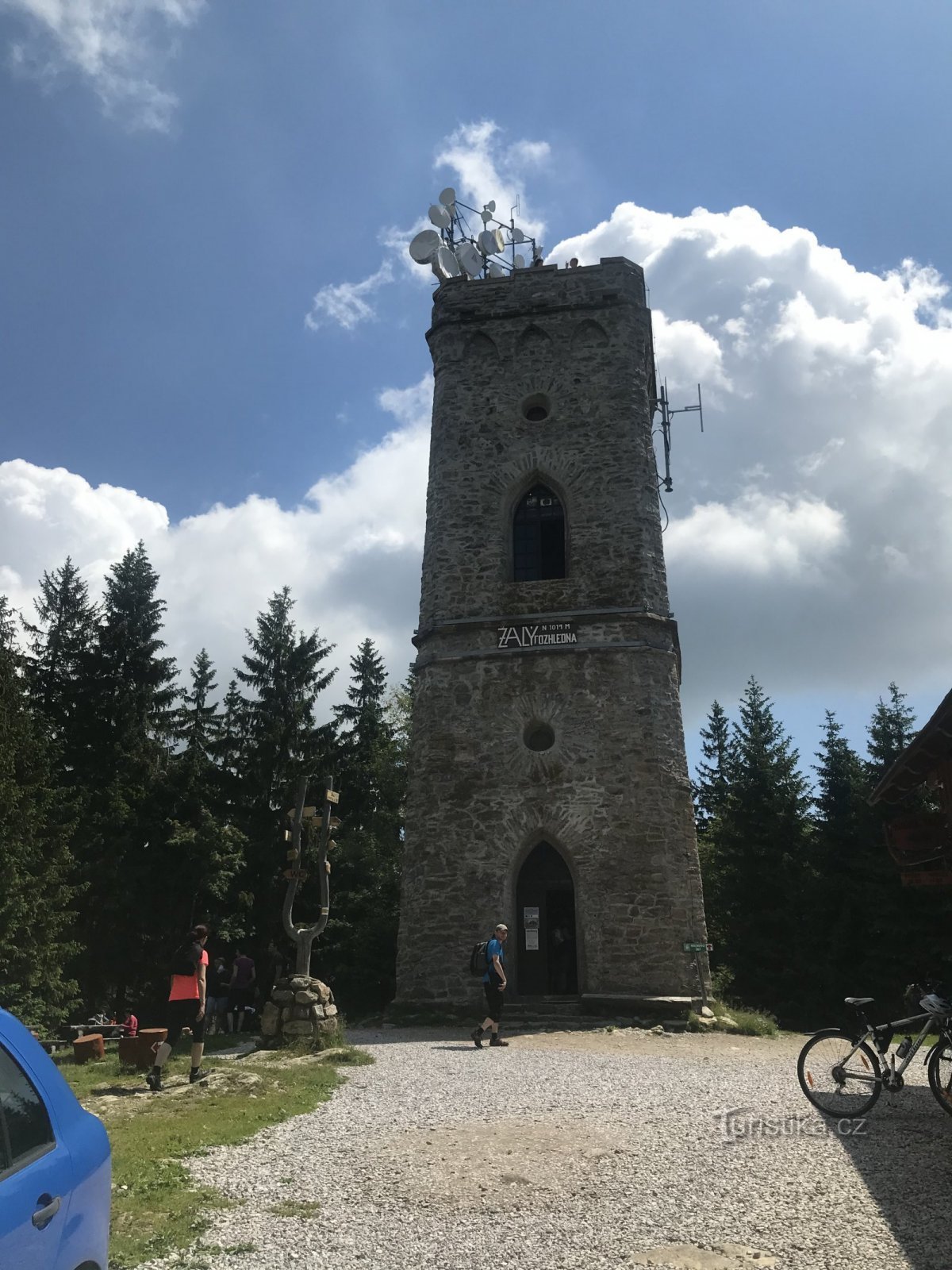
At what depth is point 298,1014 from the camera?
11.0 metres

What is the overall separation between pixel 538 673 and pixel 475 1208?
12.2 meters

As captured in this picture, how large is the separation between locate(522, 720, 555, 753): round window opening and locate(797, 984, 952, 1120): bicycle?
939cm

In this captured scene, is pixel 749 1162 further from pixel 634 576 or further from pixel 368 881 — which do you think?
pixel 368 881

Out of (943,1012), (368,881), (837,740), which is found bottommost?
(943,1012)

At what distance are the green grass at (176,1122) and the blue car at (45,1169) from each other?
1442mm

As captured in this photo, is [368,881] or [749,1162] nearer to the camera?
[749,1162]

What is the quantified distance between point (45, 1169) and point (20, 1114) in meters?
0.18

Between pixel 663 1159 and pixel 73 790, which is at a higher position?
pixel 73 790

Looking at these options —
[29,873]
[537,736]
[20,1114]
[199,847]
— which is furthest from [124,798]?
[20,1114]

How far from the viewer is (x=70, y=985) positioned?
16.8 m

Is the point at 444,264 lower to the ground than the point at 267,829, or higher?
higher

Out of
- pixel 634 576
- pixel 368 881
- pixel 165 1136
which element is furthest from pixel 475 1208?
pixel 368 881

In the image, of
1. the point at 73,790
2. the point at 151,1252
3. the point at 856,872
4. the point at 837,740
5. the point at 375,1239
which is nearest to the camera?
the point at 151,1252

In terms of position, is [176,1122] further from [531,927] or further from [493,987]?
[531,927]
